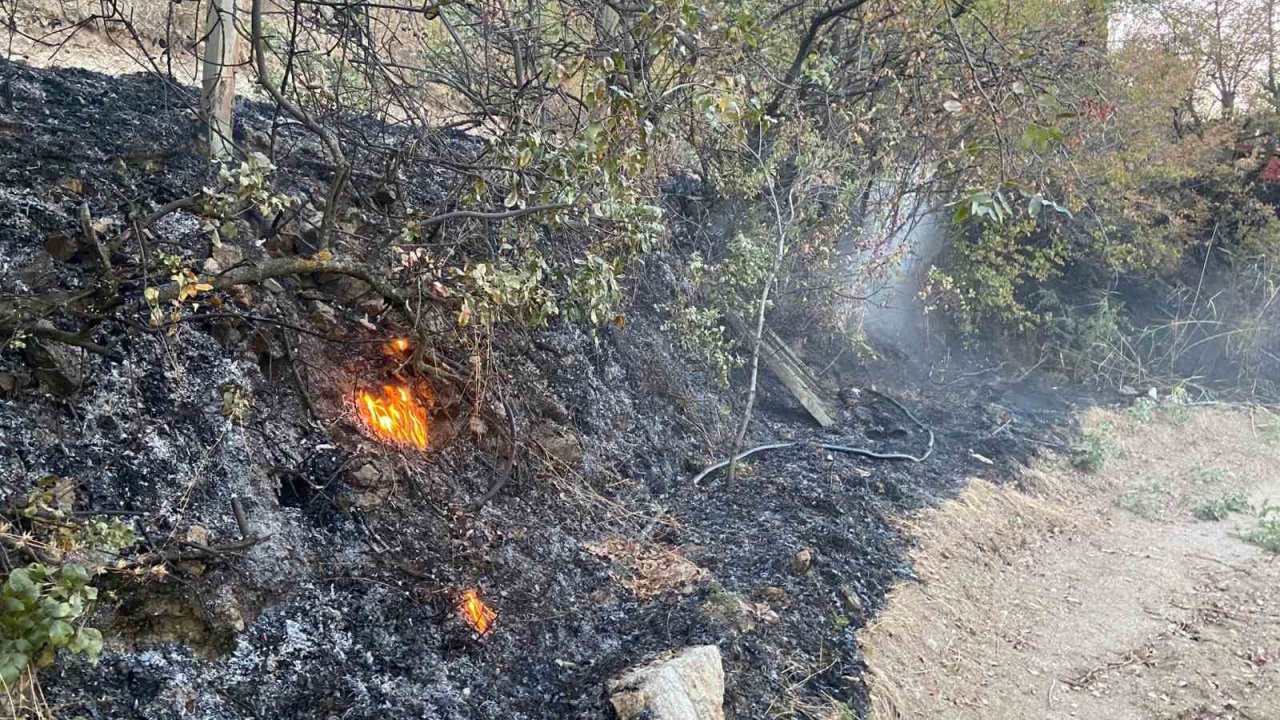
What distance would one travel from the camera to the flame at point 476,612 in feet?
10.5

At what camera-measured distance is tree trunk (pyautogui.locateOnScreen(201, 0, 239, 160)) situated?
11.3 feet

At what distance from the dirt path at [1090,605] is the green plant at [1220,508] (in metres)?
0.02

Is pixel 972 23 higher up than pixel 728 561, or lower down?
higher up

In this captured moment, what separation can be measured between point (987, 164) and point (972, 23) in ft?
4.29

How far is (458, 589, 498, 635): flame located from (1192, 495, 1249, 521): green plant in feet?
21.0

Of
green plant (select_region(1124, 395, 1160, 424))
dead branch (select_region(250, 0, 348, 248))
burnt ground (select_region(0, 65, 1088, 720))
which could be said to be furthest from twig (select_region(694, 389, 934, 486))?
green plant (select_region(1124, 395, 1160, 424))

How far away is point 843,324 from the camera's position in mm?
8156

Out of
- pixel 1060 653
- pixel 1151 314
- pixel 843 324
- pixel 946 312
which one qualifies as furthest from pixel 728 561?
pixel 1151 314

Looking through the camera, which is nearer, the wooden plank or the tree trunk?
the tree trunk

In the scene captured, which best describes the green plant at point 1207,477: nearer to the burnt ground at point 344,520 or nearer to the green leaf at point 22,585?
the burnt ground at point 344,520

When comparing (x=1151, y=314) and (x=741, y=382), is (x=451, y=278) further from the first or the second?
(x=1151, y=314)

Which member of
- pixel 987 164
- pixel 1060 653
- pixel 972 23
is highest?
pixel 972 23

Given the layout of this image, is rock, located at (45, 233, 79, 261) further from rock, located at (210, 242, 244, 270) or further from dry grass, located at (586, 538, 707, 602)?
dry grass, located at (586, 538, 707, 602)

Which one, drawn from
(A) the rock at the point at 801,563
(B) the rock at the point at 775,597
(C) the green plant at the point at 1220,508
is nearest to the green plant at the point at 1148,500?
(C) the green plant at the point at 1220,508
